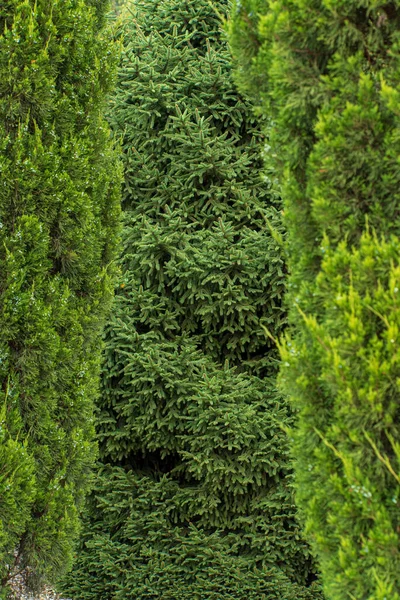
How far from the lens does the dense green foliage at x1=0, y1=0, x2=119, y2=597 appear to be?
3822 mm

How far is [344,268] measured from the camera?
2420mm

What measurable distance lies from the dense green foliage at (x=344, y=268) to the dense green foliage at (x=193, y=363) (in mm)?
2449

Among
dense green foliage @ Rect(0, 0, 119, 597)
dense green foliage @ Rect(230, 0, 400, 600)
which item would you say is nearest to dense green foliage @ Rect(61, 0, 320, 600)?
dense green foliage @ Rect(0, 0, 119, 597)

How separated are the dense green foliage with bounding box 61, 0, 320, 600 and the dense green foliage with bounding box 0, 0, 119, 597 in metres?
0.94

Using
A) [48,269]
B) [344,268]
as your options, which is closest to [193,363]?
[48,269]

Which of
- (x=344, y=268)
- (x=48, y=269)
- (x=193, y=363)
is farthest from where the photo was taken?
(x=193, y=363)

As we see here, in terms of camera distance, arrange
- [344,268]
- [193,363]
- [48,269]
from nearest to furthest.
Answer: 1. [344,268]
2. [48,269]
3. [193,363]

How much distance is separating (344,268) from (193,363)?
9.53 ft

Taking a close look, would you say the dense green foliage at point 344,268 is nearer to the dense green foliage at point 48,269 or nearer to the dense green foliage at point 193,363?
the dense green foliage at point 48,269

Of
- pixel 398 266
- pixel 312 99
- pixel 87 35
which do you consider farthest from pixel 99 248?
pixel 398 266

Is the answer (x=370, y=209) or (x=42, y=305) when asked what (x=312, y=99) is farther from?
(x=42, y=305)

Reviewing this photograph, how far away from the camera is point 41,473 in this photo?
405 cm

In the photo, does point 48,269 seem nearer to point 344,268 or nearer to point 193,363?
point 193,363

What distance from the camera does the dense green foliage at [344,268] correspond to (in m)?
2.30
